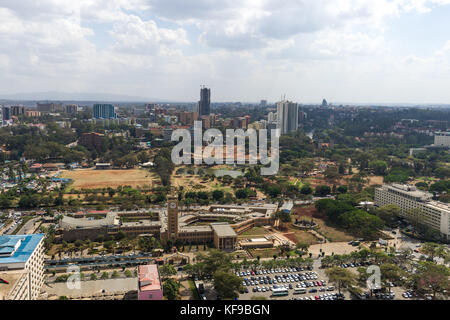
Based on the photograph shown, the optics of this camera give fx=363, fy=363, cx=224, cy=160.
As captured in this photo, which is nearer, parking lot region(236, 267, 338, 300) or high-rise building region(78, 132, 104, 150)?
parking lot region(236, 267, 338, 300)

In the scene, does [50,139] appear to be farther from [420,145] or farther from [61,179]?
[420,145]

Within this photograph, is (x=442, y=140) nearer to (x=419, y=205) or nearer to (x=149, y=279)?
(x=419, y=205)

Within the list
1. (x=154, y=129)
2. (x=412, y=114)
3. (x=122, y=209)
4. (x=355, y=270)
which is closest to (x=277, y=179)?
(x=122, y=209)

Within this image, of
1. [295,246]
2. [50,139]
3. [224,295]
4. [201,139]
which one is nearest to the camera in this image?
[224,295]

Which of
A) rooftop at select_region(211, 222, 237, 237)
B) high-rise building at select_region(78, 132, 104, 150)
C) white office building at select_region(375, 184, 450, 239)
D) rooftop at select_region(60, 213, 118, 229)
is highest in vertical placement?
high-rise building at select_region(78, 132, 104, 150)

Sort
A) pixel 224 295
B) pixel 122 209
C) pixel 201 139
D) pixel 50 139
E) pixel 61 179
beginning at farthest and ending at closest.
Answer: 1. pixel 201 139
2. pixel 50 139
3. pixel 61 179
4. pixel 122 209
5. pixel 224 295

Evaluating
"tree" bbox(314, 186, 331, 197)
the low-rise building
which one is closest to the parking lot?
the low-rise building

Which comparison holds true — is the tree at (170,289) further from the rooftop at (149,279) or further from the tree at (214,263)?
the tree at (214,263)

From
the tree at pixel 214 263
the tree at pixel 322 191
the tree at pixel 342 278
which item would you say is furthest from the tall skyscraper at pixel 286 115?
the tree at pixel 342 278

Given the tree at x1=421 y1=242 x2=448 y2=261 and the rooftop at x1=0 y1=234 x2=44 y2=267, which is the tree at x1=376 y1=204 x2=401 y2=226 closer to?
the tree at x1=421 y1=242 x2=448 y2=261
